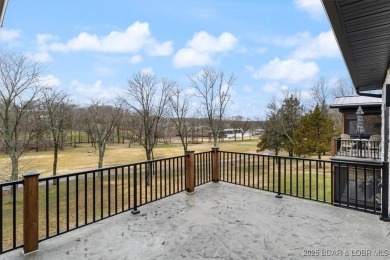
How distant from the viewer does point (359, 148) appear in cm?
1006

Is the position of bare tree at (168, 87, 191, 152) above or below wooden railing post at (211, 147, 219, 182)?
above

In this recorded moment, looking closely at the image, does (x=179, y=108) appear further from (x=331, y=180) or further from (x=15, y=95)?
(x=331, y=180)

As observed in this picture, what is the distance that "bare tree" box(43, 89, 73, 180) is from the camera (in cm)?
1481

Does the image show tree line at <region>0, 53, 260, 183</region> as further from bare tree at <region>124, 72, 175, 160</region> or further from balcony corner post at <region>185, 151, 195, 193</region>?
balcony corner post at <region>185, 151, 195, 193</region>

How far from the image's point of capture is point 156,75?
58.2 feet

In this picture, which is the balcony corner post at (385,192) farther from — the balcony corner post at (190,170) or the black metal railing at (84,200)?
the black metal railing at (84,200)

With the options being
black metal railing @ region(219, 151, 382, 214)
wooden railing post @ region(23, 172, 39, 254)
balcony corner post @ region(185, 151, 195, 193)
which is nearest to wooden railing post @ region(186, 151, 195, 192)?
balcony corner post @ region(185, 151, 195, 193)

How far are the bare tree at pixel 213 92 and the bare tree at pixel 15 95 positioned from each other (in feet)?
41.8

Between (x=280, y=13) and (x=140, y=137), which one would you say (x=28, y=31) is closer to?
(x=140, y=137)

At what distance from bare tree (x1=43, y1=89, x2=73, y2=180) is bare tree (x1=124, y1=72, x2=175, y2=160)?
14.1ft

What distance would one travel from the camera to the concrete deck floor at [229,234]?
2.43 m

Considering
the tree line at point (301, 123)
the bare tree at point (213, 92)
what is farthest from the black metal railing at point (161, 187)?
the bare tree at point (213, 92)

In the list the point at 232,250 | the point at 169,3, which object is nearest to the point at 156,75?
the point at 169,3

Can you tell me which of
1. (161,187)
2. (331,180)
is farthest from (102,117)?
(331,180)
